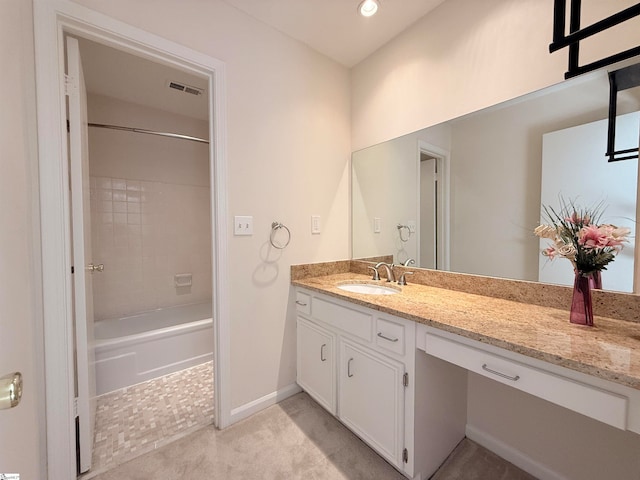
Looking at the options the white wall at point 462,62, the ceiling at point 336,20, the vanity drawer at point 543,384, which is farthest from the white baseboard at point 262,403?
the ceiling at point 336,20

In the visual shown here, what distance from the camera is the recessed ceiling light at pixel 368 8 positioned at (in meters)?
1.48

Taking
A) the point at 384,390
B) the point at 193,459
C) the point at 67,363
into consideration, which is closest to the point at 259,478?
the point at 193,459

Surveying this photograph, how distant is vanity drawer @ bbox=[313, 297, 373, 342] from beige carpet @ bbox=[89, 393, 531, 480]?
2.06 ft

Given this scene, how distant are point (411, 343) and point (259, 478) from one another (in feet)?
3.24

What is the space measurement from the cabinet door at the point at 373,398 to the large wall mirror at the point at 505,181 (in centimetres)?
74

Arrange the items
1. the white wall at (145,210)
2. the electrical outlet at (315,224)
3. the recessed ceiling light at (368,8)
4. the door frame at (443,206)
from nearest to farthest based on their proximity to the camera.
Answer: the recessed ceiling light at (368,8)
the door frame at (443,206)
the electrical outlet at (315,224)
the white wall at (145,210)

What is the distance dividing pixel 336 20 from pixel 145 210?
7.94ft

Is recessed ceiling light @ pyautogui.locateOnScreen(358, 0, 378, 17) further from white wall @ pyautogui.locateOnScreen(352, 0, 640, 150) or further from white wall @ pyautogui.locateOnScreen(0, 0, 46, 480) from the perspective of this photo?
white wall @ pyautogui.locateOnScreen(0, 0, 46, 480)

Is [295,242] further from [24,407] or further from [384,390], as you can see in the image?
[24,407]

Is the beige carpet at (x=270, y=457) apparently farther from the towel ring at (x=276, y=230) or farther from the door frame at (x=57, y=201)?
the towel ring at (x=276, y=230)

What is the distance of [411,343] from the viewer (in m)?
1.12

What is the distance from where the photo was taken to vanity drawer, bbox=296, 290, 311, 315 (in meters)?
1.72

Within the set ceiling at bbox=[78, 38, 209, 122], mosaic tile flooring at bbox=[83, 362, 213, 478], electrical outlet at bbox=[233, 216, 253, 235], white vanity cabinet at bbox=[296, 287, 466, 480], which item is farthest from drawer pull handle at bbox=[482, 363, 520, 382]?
ceiling at bbox=[78, 38, 209, 122]

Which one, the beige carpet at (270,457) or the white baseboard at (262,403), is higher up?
the white baseboard at (262,403)
